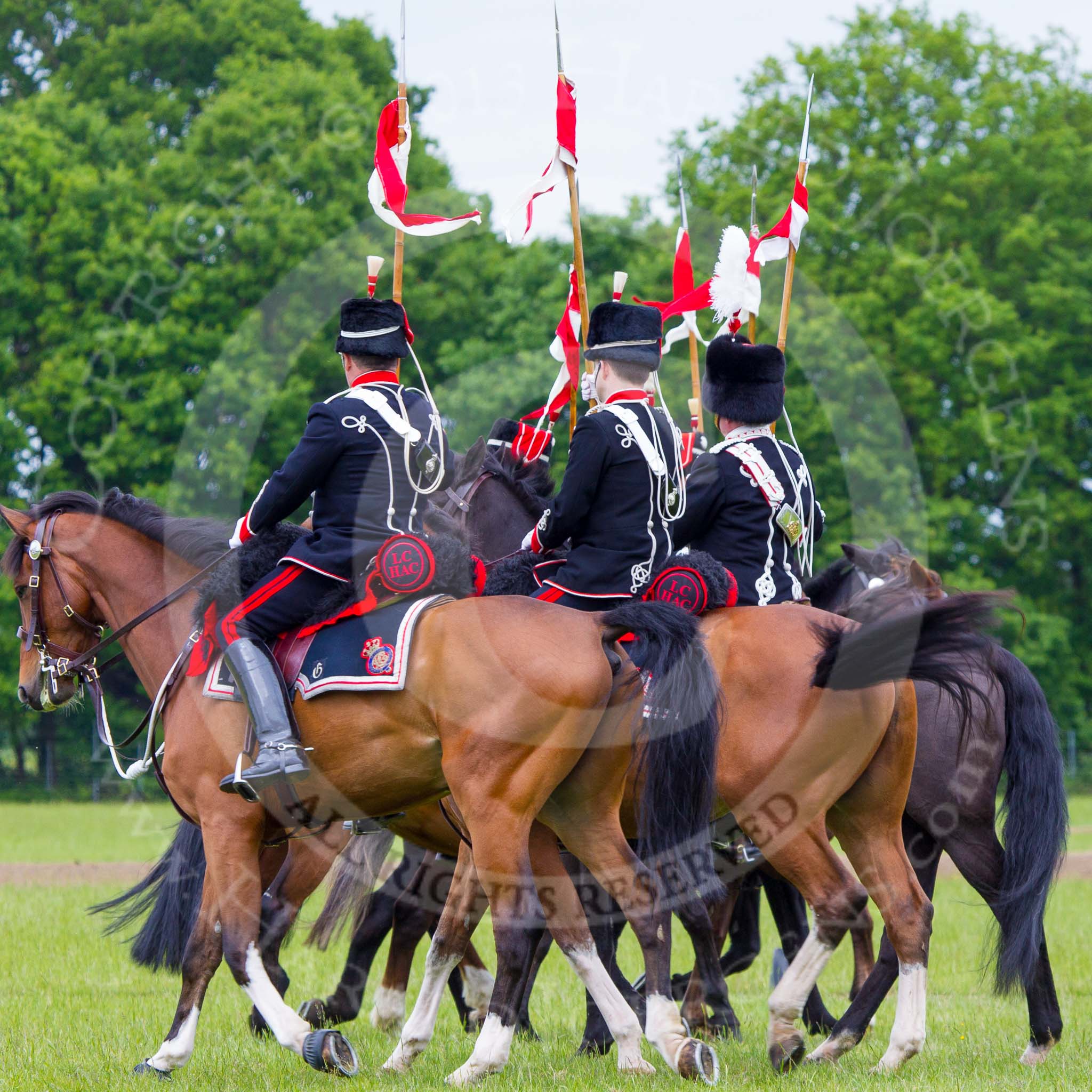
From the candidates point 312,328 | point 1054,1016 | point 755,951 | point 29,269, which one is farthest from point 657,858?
point 29,269

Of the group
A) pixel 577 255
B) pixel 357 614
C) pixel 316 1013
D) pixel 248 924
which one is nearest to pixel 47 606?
pixel 357 614

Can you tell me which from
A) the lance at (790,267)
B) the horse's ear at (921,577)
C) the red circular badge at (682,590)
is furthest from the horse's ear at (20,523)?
the horse's ear at (921,577)

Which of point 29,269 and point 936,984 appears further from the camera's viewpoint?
point 29,269

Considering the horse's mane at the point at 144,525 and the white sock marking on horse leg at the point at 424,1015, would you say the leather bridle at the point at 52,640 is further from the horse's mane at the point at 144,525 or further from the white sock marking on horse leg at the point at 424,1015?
the white sock marking on horse leg at the point at 424,1015

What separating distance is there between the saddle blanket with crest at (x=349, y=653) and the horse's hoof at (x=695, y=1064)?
67.8 inches

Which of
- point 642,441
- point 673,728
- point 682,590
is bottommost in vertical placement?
point 673,728

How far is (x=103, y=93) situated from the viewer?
29.4m

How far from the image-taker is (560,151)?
789cm

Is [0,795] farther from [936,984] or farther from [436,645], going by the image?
[436,645]

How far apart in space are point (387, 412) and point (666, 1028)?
8.62 feet

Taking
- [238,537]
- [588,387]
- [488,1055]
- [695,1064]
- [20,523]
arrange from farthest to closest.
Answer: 1. [588,387]
2. [20,523]
3. [238,537]
4. [488,1055]
5. [695,1064]

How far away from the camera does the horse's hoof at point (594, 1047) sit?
7.08m

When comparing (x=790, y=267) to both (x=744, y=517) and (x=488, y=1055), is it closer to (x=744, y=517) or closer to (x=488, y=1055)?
(x=744, y=517)

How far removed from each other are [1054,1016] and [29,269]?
22.2 m
